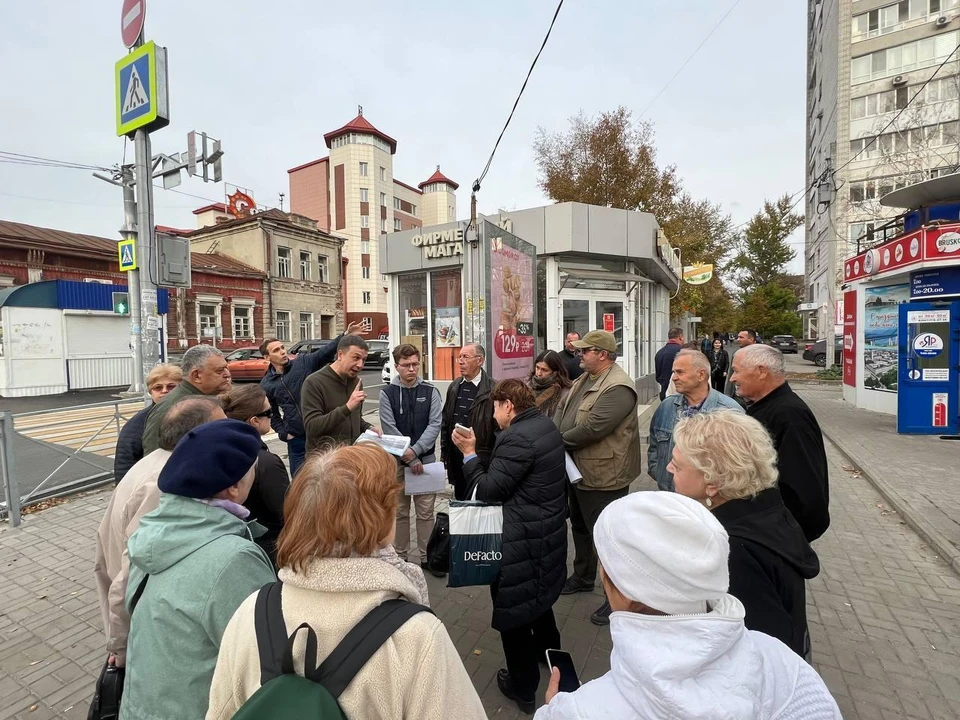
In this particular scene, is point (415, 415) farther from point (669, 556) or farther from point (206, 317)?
point (206, 317)

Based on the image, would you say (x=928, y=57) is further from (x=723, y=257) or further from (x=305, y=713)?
(x=305, y=713)

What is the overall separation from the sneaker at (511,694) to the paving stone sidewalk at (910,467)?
396 centimetres

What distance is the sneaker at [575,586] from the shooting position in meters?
3.71

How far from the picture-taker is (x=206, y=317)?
29703 mm

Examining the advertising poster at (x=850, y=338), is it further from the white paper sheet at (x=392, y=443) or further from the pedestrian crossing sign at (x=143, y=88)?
the pedestrian crossing sign at (x=143, y=88)

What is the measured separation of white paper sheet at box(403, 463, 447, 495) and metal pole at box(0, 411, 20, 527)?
4.44m

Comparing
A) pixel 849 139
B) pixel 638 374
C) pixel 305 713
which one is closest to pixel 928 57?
pixel 849 139

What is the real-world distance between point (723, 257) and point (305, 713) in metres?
33.6

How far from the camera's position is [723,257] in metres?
30.0

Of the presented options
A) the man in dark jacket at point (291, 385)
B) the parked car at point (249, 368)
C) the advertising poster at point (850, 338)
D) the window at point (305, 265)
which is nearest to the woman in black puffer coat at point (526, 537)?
the man in dark jacket at point (291, 385)

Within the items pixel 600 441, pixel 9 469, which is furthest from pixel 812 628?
pixel 9 469

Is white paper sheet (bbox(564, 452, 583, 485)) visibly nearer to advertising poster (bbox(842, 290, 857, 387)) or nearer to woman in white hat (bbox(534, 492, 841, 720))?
woman in white hat (bbox(534, 492, 841, 720))

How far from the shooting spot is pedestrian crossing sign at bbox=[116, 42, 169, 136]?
7176 mm

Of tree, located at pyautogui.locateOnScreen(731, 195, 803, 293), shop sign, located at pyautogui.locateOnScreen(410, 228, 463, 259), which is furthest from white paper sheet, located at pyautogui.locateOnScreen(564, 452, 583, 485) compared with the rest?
tree, located at pyautogui.locateOnScreen(731, 195, 803, 293)
